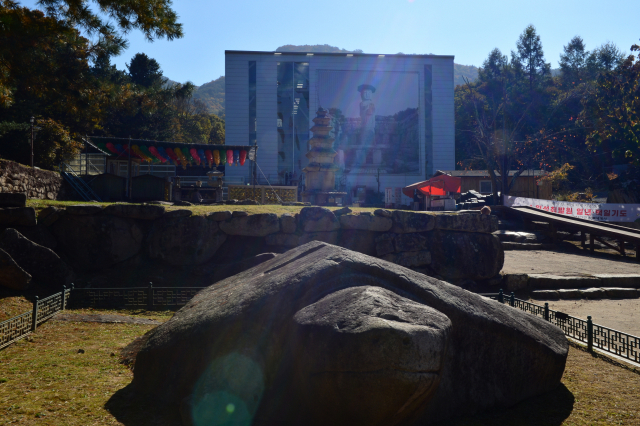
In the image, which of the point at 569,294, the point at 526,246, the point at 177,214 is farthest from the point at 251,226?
the point at 526,246

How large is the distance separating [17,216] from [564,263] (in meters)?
14.7

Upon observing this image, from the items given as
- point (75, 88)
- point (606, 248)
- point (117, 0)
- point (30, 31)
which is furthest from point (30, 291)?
point (606, 248)

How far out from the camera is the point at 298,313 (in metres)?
3.68

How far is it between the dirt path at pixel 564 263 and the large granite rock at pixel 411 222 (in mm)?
2335

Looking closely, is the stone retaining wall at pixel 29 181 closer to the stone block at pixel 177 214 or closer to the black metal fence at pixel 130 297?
the stone block at pixel 177 214

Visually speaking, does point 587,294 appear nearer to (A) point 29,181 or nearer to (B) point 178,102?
(A) point 29,181

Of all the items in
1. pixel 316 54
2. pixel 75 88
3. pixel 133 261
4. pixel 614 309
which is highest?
pixel 316 54

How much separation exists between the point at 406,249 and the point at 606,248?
36.3ft

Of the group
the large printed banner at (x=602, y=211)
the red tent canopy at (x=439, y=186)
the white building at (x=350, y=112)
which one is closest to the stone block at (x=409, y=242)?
the large printed banner at (x=602, y=211)

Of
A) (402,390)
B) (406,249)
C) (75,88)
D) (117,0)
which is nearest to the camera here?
(402,390)

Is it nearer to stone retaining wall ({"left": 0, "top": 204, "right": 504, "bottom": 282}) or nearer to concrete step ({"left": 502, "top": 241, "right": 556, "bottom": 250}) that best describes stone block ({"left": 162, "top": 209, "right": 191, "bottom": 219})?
stone retaining wall ({"left": 0, "top": 204, "right": 504, "bottom": 282})

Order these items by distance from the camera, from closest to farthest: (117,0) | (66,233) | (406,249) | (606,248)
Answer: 1. (117,0)
2. (66,233)
3. (406,249)
4. (606,248)

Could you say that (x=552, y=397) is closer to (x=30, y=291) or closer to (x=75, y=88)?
(x=30, y=291)

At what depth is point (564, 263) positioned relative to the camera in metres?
13.6
